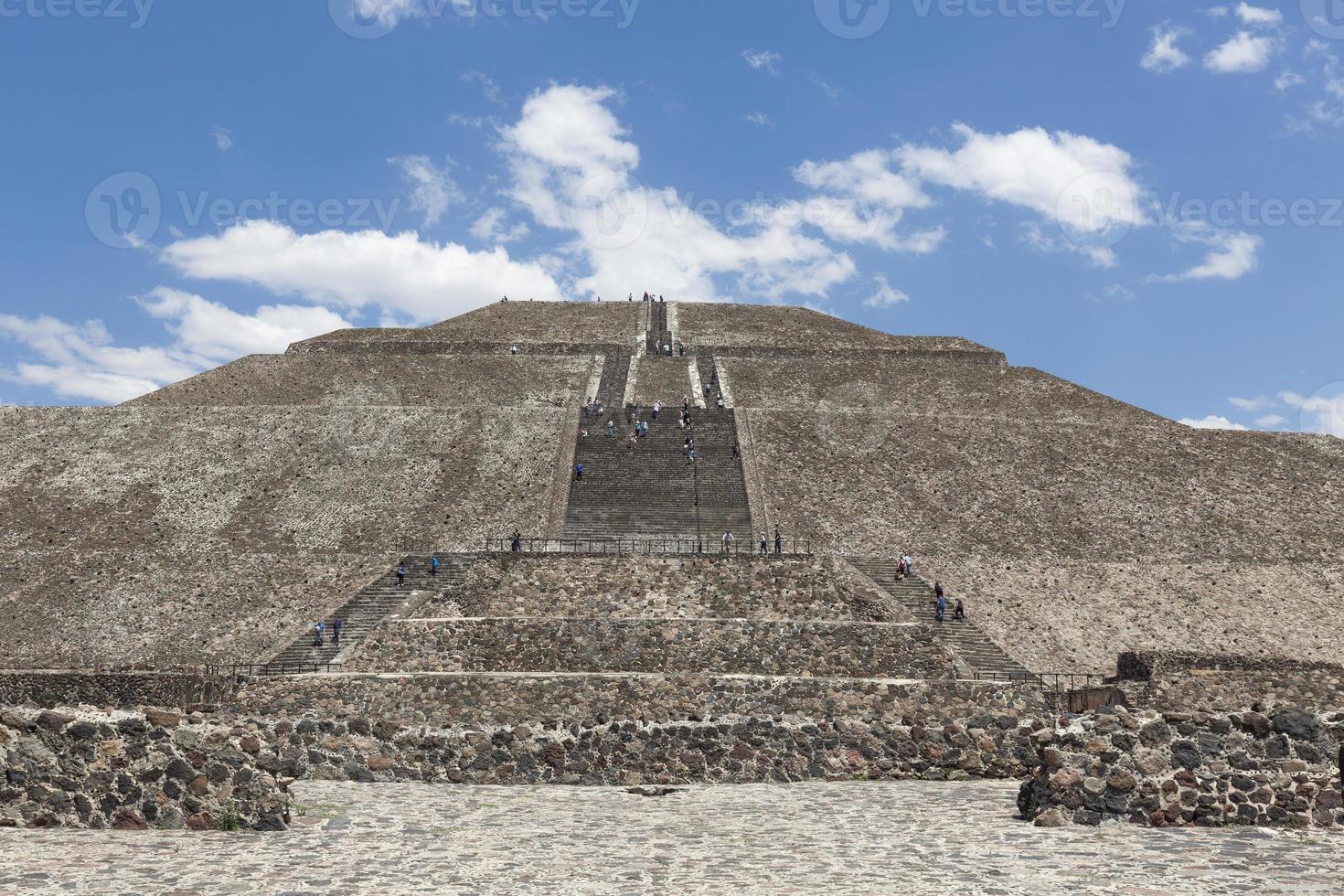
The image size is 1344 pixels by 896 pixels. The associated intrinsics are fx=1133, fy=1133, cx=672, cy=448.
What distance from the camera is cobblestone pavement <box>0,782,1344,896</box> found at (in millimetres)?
7457

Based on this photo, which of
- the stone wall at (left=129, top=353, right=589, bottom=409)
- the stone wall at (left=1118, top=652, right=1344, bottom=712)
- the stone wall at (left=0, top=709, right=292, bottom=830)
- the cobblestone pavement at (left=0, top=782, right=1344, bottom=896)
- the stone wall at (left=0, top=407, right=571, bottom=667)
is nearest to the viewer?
the cobblestone pavement at (left=0, top=782, right=1344, bottom=896)

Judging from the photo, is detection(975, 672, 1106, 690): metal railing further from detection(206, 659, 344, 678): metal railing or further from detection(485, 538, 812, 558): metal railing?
detection(206, 659, 344, 678): metal railing

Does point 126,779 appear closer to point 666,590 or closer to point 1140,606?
point 666,590

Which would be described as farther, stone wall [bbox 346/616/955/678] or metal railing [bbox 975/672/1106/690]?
metal railing [bbox 975/672/1106/690]

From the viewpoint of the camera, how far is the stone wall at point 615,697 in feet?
61.9

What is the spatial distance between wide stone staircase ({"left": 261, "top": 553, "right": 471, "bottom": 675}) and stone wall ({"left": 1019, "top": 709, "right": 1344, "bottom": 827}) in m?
19.0

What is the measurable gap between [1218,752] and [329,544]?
101ft

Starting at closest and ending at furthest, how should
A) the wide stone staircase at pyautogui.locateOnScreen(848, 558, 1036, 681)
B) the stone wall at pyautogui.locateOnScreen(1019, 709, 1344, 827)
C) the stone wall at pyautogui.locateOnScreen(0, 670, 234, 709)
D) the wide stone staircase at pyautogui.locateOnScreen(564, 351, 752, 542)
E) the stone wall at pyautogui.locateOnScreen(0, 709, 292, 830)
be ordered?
the stone wall at pyautogui.locateOnScreen(0, 709, 292, 830), the stone wall at pyautogui.locateOnScreen(1019, 709, 1344, 827), the stone wall at pyautogui.locateOnScreen(0, 670, 234, 709), the wide stone staircase at pyautogui.locateOnScreen(848, 558, 1036, 681), the wide stone staircase at pyautogui.locateOnScreen(564, 351, 752, 542)

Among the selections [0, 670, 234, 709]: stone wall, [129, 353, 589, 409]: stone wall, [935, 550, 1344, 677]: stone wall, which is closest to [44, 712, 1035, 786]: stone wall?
[0, 670, 234, 709]: stone wall

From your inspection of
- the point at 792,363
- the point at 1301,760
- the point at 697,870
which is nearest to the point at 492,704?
the point at 697,870

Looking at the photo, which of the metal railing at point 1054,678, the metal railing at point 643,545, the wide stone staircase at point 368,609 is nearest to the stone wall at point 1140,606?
the metal railing at point 1054,678

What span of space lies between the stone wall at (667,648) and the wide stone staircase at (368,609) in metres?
1.75

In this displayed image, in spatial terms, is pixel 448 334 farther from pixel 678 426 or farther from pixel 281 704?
pixel 281 704

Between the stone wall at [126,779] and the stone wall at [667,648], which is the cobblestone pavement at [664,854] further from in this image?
the stone wall at [667,648]
